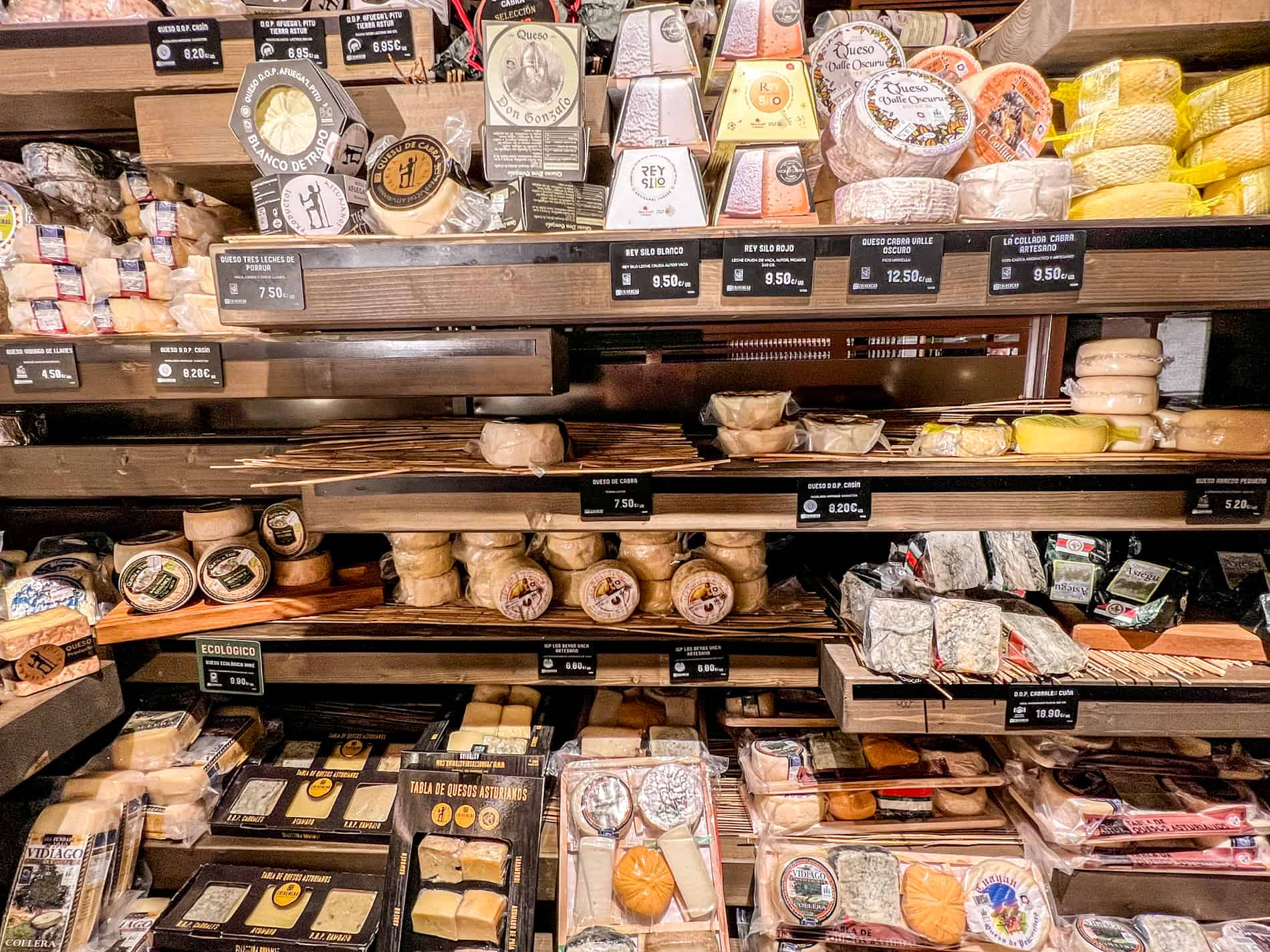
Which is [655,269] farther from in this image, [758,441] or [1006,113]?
[1006,113]

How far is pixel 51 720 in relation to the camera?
141cm

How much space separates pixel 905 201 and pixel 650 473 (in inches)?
27.0

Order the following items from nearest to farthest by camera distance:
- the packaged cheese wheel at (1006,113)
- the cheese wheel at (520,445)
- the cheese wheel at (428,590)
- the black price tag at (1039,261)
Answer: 1. the black price tag at (1039,261)
2. the packaged cheese wheel at (1006,113)
3. the cheese wheel at (520,445)
4. the cheese wheel at (428,590)

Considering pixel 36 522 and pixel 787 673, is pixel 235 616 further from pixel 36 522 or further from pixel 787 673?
pixel 787 673

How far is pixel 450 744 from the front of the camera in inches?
61.0

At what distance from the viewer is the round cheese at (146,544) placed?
5.04ft

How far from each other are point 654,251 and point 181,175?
1.20 m

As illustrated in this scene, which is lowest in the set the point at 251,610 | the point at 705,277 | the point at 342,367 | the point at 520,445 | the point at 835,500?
the point at 251,610

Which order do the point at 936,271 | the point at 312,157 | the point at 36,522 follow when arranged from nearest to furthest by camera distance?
the point at 936,271 < the point at 312,157 < the point at 36,522

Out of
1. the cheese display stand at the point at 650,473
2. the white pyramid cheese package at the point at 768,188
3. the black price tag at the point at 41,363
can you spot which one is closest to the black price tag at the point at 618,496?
the cheese display stand at the point at 650,473

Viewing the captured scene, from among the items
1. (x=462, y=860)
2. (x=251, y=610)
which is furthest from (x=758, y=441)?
(x=251, y=610)

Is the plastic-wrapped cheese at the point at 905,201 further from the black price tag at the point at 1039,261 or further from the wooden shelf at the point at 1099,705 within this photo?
the wooden shelf at the point at 1099,705

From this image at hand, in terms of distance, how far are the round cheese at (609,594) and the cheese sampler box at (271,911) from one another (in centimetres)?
82

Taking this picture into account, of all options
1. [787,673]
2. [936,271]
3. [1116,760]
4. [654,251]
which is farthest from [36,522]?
[1116,760]
